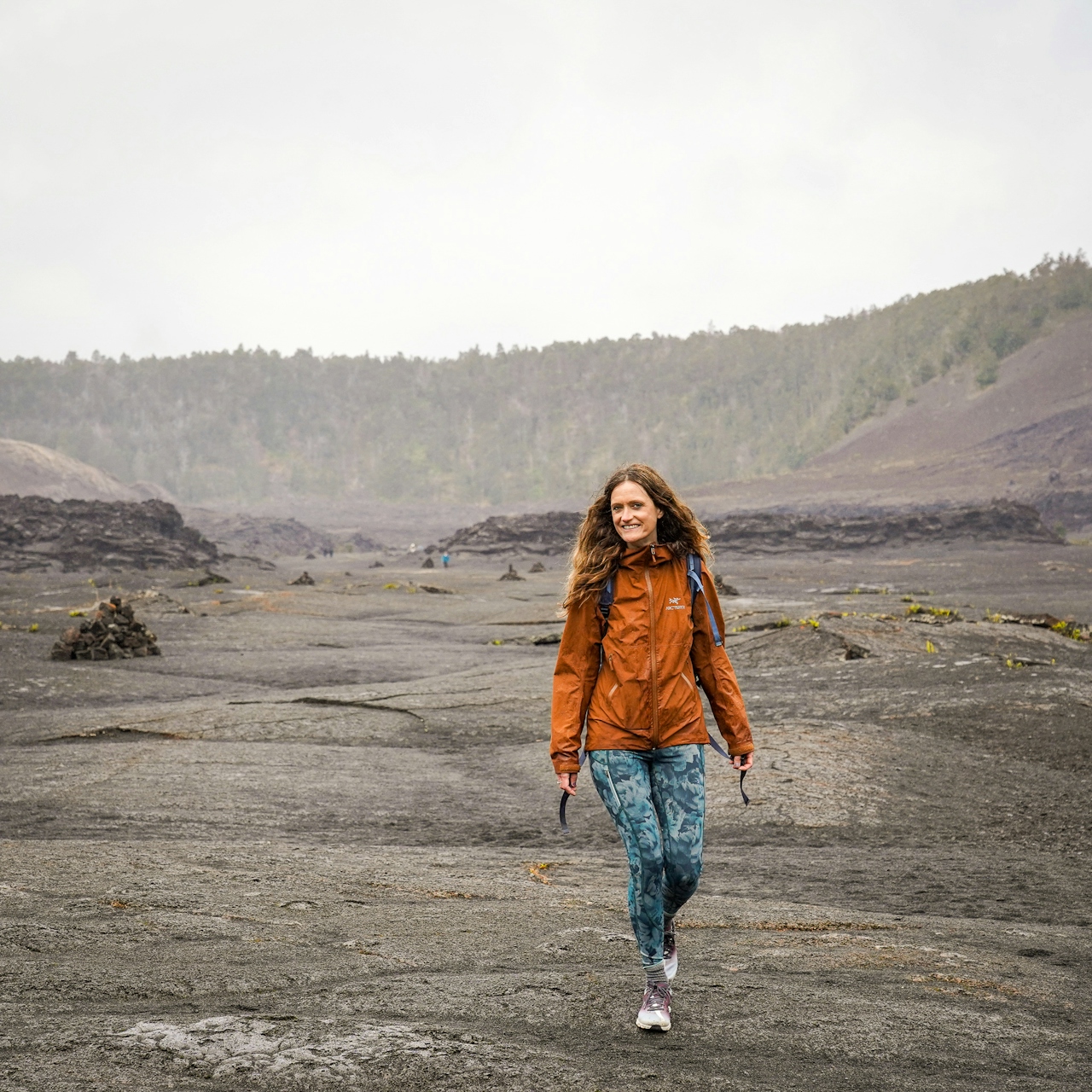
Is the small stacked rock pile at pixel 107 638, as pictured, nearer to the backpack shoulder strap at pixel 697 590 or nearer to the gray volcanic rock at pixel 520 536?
the backpack shoulder strap at pixel 697 590

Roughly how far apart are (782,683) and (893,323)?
389ft

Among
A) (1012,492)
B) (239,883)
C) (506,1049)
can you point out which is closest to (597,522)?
(506,1049)

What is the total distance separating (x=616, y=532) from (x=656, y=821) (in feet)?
3.28

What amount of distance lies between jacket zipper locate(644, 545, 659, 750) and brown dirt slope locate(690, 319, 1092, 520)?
63.4m

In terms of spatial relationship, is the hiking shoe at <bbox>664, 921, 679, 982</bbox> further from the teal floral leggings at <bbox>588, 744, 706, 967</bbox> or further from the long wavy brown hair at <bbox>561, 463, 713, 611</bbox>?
the long wavy brown hair at <bbox>561, 463, 713, 611</bbox>

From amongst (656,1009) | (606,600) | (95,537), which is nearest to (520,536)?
(95,537)

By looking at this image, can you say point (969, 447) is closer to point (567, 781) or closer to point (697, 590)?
point (697, 590)

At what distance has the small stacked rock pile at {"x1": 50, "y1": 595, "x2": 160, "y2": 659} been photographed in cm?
1617

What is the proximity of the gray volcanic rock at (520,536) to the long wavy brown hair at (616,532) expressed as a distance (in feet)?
169

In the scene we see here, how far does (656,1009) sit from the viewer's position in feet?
11.4

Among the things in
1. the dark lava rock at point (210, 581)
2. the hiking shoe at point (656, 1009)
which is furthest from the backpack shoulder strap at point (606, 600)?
the dark lava rock at point (210, 581)

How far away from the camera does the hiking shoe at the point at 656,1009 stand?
3.45m

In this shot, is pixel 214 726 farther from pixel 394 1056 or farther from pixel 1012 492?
pixel 1012 492

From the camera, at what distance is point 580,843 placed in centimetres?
729
